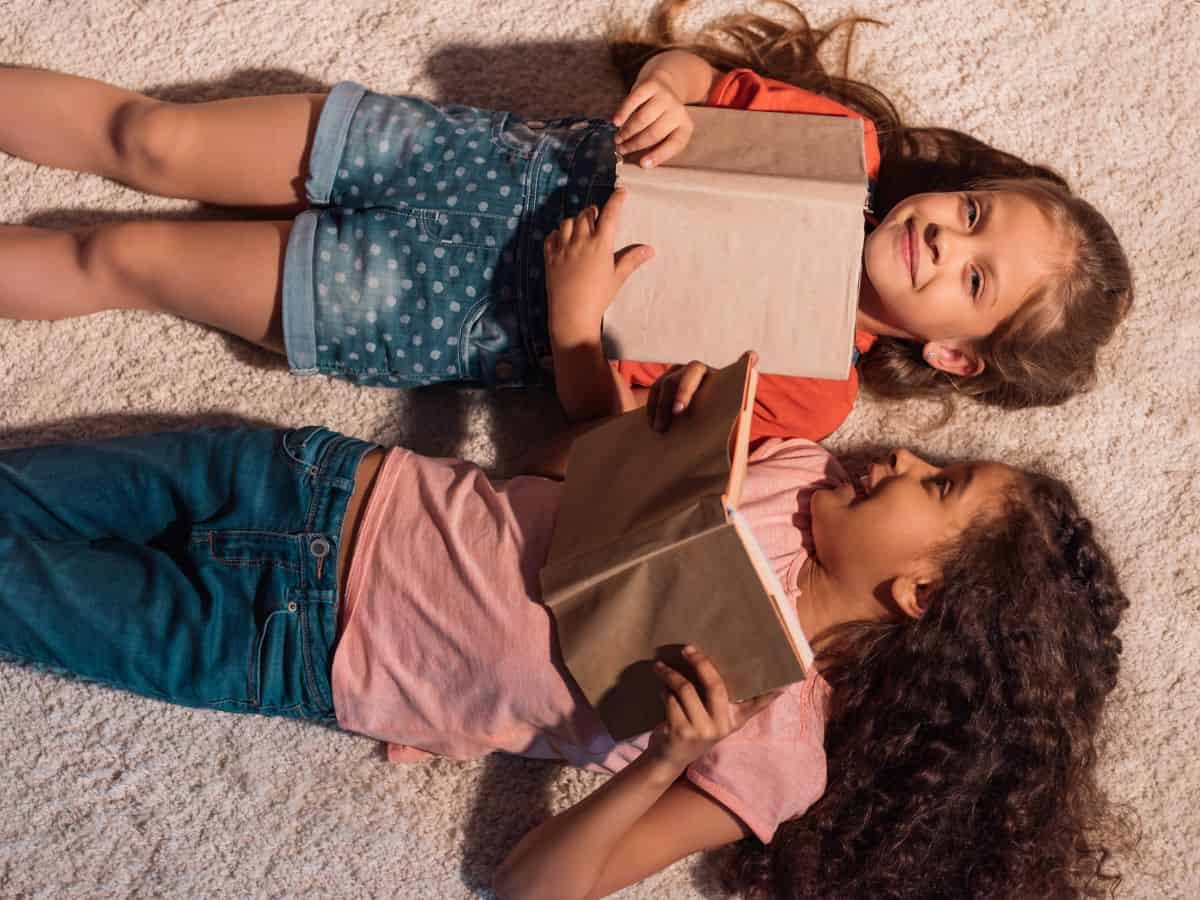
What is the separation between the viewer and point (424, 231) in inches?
36.0

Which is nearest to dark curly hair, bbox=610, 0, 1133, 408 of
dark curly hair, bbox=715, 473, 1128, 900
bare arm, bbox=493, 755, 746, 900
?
dark curly hair, bbox=715, 473, 1128, 900

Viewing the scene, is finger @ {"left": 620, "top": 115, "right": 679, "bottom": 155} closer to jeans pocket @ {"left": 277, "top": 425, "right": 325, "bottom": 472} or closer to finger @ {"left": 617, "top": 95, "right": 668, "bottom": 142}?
finger @ {"left": 617, "top": 95, "right": 668, "bottom": 142}

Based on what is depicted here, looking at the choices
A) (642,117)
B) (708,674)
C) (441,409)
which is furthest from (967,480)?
(441,409)

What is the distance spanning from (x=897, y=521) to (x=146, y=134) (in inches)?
28.3

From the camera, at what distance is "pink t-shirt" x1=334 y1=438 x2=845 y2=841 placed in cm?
83

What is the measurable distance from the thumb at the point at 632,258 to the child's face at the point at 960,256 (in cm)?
20

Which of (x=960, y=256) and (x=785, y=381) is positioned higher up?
(x=960, y=256)

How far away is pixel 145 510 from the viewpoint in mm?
878

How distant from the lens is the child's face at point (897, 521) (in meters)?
0.84

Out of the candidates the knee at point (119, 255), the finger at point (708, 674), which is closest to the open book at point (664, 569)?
the finger at point (708, 674)

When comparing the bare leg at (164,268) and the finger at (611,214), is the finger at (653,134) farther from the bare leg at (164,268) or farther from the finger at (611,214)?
the bare leg at (164,268)

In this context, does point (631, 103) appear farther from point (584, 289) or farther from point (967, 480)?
point (967, 480)

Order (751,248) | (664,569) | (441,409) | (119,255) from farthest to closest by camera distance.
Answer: (441,409)
(119,255)
(751,248)
(664,569)

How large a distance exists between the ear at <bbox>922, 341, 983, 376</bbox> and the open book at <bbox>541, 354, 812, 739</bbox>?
301 mm
